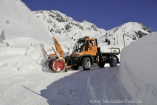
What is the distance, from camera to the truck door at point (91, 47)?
1207 cm

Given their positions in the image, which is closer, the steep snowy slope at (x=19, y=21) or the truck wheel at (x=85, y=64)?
the truck wheel at (x=85, y=64)

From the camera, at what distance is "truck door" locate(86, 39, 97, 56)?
1207cm

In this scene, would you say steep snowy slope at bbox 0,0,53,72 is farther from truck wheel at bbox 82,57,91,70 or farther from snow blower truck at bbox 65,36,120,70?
truck wheel at bbox 82,57,91,70

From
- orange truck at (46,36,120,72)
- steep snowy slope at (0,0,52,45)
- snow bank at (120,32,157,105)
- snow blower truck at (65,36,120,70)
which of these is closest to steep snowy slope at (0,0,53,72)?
steep snowy slope at (0,0,52,45)

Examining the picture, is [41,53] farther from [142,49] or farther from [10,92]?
[142,49]

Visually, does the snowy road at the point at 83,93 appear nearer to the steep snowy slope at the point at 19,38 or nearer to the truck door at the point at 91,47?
the steep snowy slope at the point at 19,38

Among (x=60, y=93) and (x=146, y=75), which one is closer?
(x=146, y=75)

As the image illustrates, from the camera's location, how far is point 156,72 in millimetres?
3621

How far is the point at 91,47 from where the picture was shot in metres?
12.2

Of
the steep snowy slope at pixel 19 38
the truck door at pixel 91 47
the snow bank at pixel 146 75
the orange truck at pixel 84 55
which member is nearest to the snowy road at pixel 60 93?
the snow bank at pixel 146 75

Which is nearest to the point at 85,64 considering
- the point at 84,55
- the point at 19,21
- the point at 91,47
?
the point at 84,55

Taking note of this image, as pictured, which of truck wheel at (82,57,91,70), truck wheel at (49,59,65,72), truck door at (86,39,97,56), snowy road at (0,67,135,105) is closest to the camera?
snowy road at (0,67,135,105)

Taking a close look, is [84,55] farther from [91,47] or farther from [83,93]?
[83,93]

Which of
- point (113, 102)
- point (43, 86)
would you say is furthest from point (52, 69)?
point (113, 102)
